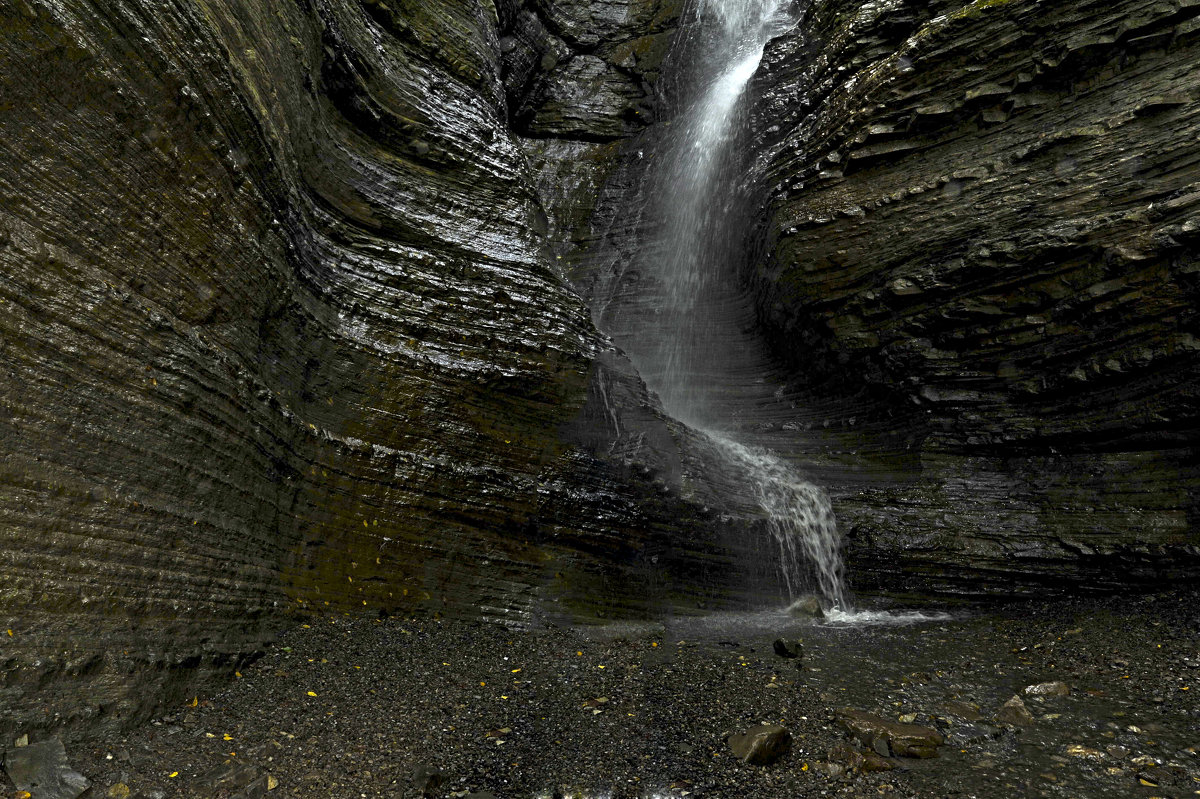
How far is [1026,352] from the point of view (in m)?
8.73

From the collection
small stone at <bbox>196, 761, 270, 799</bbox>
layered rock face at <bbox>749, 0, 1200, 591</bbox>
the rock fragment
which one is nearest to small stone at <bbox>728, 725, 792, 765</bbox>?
the rock fragment

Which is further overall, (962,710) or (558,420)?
(558,420)

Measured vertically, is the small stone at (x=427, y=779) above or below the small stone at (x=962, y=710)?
below

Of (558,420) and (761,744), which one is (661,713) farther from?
(558,420)

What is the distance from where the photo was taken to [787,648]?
20.9 feet

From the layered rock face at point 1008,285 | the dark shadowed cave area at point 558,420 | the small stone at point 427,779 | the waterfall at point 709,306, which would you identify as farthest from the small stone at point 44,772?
the layered rock face at point 1008,285

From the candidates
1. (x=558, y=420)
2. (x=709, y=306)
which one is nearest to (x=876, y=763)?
(x=558, y=420)

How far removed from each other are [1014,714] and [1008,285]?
19.0 ft

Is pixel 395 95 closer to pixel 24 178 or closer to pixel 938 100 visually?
pixel 24 178

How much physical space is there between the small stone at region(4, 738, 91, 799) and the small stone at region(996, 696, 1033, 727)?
6.06 m

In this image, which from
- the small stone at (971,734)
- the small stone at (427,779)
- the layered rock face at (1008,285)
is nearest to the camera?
the small stone at (427,779)

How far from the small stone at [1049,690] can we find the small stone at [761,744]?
99.5 inches

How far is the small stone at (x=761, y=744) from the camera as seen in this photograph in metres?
4.33

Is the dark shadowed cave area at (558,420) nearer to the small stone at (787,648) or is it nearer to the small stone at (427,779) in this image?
the small stone at (427,779)
